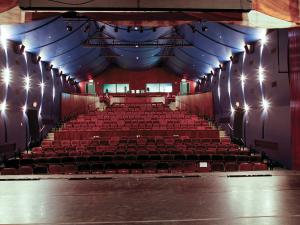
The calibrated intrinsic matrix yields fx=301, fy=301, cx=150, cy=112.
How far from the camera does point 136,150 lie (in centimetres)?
1116

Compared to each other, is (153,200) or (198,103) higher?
(198,103)

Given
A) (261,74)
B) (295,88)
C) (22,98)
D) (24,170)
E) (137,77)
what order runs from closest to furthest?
(24,170) < (295,88) < (261,74) < (22,98) < (137,77)

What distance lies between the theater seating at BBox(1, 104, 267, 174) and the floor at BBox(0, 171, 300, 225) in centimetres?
145

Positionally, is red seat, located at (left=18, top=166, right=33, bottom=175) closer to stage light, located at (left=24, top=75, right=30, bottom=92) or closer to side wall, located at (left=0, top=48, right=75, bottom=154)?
side wall, located at (left=0, top=48, right=75, bottom=154)

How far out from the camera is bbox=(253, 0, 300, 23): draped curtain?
4.49 metres

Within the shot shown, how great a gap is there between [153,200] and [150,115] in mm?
16419

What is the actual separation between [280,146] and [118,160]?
5919 mm

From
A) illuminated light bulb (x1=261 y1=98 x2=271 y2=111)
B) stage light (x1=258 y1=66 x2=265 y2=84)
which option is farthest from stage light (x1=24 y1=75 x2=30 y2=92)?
illuminated light bulb (x1=261 y1=98 x2=271 y2=111)

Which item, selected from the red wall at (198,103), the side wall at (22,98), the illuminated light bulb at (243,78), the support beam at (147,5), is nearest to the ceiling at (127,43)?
the side wall at (22,98)

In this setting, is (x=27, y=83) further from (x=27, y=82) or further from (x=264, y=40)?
(x=264, y=40)

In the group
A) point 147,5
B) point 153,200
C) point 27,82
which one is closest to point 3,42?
point 27,82

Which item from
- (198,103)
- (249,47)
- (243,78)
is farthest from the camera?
(198,103)

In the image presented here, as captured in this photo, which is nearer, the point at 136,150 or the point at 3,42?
the point at 136,150

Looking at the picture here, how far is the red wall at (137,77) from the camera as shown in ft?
96.1
